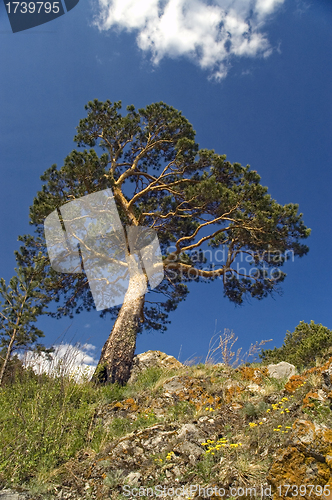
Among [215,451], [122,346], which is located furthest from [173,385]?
[215,451]

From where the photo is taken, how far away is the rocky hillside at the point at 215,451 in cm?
232

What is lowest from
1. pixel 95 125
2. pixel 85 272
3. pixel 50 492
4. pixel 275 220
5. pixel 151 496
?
pixel 50 492

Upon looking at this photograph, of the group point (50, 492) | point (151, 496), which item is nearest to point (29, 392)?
point (50, 492)

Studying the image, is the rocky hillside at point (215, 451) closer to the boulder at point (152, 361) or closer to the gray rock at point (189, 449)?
the gray rock at point (189, 449)

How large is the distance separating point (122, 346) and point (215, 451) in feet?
15.2

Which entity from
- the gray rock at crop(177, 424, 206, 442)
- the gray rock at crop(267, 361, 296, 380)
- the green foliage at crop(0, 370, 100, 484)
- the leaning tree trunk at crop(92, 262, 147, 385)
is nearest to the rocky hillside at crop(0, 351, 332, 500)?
the gray rock at crop(177, 424, 206, 442)

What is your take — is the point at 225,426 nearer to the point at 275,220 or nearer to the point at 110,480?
the point at 110,480

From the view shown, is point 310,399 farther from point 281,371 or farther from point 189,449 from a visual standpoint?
point 281,371

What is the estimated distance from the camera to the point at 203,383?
17.5 feet

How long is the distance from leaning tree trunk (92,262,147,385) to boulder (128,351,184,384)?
1403mm

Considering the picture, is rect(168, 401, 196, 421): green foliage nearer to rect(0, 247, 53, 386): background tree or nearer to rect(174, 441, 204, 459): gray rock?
rect(174, 441, 204, 459): gray rock

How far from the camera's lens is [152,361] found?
9141 mm

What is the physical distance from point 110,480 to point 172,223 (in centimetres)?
844

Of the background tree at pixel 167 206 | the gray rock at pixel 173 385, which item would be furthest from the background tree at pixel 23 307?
the gray rock at pixel 173 385
